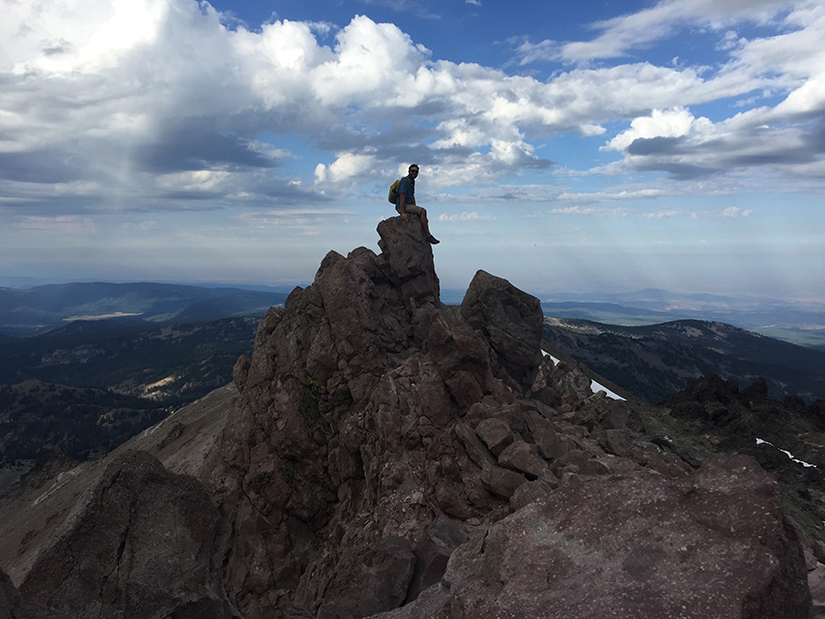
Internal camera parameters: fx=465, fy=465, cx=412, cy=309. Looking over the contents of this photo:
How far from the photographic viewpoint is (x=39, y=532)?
192 feet

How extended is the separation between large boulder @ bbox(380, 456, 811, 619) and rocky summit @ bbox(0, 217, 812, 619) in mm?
40

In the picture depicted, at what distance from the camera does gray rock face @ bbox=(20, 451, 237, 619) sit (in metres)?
14.9

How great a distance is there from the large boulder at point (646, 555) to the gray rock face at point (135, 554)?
913 cm

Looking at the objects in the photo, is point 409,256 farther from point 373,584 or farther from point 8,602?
point 8,602

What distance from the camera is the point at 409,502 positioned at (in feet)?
77.4

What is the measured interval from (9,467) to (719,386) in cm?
20990

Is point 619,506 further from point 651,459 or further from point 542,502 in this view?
point 651,459

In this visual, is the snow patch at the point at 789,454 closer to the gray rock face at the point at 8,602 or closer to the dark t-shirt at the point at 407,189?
the dark t-shirt at the point at 407,189

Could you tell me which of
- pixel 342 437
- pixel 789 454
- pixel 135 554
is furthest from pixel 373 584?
pixel 789 454

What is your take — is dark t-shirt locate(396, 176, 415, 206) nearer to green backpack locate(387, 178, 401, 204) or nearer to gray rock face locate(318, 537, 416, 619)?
green backpack locate(387, 178, 401, 204)

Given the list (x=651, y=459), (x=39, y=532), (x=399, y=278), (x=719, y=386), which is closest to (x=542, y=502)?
(x=651, y=459)

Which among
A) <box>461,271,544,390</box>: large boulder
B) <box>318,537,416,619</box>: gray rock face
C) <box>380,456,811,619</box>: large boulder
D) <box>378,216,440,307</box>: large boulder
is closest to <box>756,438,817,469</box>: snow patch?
<box>461,271,544,390</box>: large boulder

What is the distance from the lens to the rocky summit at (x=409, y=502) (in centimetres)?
956

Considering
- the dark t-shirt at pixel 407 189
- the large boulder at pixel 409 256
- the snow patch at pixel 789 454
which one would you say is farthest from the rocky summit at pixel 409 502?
the snow patch at pixel 789 454
